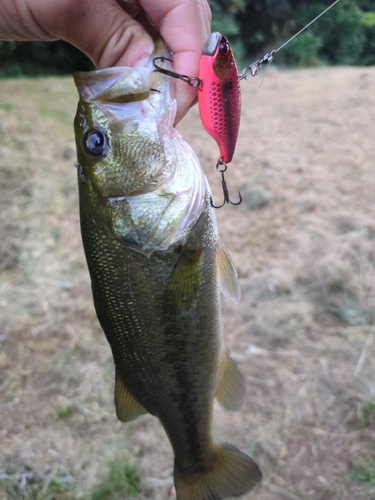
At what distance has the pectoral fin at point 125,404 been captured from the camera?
1562mm

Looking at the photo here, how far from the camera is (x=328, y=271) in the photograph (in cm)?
327

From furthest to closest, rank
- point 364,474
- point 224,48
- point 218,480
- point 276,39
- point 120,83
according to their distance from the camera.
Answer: point 276,39
point 364,474
point 218,480
point 120,83
point 224,48

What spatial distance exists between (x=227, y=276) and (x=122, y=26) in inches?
36.3

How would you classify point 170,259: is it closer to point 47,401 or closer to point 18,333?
point 47,401

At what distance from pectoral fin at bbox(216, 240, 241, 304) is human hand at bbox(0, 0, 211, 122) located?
49cm

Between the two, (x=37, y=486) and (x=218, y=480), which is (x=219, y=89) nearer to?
(x=218, y=480)

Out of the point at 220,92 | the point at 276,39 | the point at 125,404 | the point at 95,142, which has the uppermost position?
the point at 220,92

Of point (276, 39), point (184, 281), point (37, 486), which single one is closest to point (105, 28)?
point (184, 281)

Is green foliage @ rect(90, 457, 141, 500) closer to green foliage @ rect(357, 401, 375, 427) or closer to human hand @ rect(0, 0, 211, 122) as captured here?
green foliage @ rect(357, 401, 375, 427)

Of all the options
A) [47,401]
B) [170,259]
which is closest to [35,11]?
[170,259]

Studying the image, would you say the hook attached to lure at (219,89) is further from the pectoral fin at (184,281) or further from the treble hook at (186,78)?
the pectoral fin at (184,281)

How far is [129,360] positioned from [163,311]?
0.77ft

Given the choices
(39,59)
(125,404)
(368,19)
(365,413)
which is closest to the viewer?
(125,404)

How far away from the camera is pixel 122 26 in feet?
4.74
